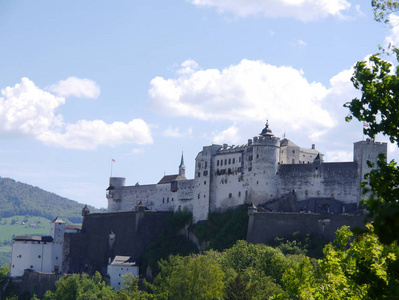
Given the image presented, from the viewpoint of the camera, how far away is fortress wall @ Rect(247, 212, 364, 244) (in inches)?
3017

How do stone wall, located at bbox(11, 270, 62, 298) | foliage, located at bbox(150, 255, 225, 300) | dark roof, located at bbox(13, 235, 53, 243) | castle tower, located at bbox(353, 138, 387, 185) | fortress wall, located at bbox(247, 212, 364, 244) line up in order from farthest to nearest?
dark roof, located at bbox(13, 235, 53, 243) → stone wall, located at bbox(11, 270, 62, 298) → castle tower, located at bbox(353, 138, 387, 185) → fortress wall, located at bbox(247, 212, 364, 244) → foliage, located at bbox(150, 255, 225, 300)

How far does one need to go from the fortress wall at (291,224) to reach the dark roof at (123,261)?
1747 centimetres

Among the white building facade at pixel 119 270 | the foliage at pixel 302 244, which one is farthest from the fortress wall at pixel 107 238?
the foliage at pixel 302 244

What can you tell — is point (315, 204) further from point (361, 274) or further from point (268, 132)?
point (361, 274)

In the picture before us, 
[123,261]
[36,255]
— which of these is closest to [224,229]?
[123,261]

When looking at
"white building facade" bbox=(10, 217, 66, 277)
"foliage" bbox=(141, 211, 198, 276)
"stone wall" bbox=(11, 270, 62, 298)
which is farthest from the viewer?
"white building facade" bbox=(10, 217, 66, 277)

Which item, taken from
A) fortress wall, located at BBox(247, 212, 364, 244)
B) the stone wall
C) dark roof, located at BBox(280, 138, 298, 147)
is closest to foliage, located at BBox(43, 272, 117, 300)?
the stone wall

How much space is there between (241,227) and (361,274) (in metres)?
65.3

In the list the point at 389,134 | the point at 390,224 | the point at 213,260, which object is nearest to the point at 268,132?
the point at 213,260

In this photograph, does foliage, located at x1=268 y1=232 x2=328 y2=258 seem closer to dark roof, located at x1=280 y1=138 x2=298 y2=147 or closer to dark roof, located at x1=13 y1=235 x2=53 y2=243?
dark roof, located at x1=280 y1=138 x2=298 y2=147

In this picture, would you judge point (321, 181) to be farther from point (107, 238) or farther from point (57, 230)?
point (57, 230)

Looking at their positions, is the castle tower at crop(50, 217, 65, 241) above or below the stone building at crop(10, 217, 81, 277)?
above

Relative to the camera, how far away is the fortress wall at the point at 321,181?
81.1 metres

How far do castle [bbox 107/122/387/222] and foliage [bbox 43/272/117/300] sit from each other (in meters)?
14.2
